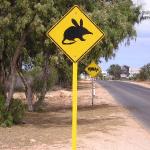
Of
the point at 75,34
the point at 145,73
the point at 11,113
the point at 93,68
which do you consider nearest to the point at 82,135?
the point at 11,113

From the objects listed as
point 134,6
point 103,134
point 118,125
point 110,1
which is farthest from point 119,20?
point 134,6

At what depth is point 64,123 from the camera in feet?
76.5

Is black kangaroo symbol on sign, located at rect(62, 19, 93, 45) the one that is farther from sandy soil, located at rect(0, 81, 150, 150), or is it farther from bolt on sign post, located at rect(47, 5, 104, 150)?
sandy soil, located at rect(0, 81, 150, 150)

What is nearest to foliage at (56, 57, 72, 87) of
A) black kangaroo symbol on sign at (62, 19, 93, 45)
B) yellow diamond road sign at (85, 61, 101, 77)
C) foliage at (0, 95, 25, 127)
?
yellow diamond road sign at (85, 61, 101, 77)

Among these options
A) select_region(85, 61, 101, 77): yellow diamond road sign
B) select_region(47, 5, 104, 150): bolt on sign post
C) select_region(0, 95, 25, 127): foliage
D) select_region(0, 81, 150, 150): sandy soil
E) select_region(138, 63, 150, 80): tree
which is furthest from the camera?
select_region(138, 63, 150, 80): tree

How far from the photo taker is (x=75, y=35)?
11.2 m

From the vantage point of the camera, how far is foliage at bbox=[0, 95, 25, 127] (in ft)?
69.7

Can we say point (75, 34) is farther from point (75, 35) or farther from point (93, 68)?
point (93, 68)

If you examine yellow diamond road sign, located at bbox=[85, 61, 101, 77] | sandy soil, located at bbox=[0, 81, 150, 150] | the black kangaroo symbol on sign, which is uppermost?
the black kangaroo symbol on sign

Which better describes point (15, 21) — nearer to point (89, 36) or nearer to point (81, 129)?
point (81, 129)

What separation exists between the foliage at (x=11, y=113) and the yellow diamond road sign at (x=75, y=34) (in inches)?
407

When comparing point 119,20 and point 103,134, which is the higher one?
point 119,20

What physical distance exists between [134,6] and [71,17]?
19.8m

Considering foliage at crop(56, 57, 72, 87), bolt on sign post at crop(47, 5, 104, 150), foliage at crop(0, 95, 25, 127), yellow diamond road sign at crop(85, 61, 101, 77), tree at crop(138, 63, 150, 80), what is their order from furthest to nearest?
tree at crop(138, 63, 150, 80) < yellow diamond road sign at crop(85, 61, 101, 77) < foliage at crop(56, 57, 72, 87) < foliage at crop(0, 95, 25, 127) < bolt on sign post at crop(47, 5, 104, 150)
